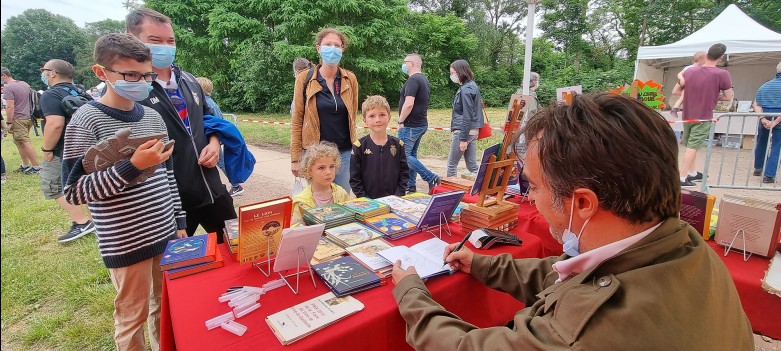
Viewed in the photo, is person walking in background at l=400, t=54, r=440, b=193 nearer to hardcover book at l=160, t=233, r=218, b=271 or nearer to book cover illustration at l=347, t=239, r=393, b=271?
book cover illustration at l=347, t=239, r=393, b=271

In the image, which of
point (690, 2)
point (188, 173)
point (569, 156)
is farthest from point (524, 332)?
point (690, 2)

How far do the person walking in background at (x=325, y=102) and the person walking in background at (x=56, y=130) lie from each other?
2.07 metres

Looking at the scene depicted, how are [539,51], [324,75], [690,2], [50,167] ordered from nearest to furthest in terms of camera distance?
[324,75] → [50,167] → [690,2] → [539,51]

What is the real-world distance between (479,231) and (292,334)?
1.17 metres

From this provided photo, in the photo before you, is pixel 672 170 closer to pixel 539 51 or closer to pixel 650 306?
pixel 650 306

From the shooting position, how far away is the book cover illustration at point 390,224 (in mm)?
2149

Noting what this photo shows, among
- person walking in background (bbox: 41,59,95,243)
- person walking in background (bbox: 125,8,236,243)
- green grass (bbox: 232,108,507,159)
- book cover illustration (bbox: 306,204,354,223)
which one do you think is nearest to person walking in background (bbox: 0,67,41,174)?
person walking in background (bbox: 41,59,95,243)

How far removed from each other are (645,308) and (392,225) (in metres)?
1.45

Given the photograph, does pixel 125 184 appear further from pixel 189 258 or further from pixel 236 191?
pixel 236 191

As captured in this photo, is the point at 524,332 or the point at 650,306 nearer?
the point at 650,306

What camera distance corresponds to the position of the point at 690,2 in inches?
964

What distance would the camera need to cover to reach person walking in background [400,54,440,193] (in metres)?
5.54

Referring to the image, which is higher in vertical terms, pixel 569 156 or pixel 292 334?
pixel 569 156

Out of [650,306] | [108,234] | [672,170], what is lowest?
[108,234]
